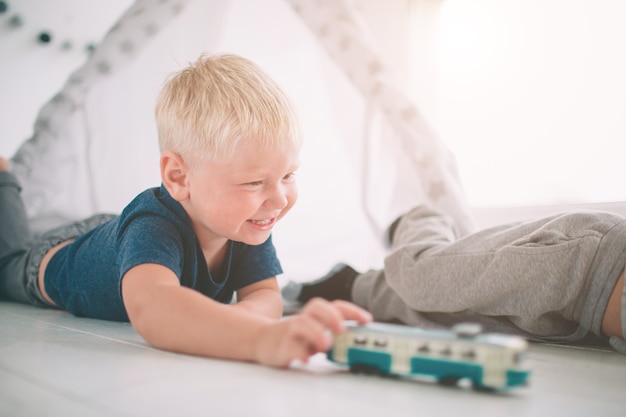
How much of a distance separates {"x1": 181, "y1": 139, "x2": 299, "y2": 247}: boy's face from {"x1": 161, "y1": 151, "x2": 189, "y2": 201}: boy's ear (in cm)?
1

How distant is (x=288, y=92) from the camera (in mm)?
1823

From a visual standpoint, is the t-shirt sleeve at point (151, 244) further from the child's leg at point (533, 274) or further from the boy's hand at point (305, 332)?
the child's leg at point (533, 274)

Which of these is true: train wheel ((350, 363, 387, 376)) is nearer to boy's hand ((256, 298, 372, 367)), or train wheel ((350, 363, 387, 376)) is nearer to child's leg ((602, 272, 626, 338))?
boy's hand ((256, 298, 372, 367))

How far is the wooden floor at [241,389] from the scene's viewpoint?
0.45 m

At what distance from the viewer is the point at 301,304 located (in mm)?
1326

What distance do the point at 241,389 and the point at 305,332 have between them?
0.24 ft

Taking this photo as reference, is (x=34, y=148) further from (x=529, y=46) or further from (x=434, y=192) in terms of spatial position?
(x=529, y=46)

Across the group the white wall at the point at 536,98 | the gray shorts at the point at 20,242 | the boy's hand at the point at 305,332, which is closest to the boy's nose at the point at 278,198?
the boy's hand at the point at 305,332

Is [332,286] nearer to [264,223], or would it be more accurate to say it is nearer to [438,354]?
[264,223]

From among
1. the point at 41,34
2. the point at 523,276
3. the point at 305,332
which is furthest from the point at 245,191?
the point at 41,34

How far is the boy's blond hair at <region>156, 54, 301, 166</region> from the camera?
2.54 feet

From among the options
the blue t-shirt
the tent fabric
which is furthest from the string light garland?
the blue t-shirt

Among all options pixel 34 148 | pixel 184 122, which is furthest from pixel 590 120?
pixel 34 148

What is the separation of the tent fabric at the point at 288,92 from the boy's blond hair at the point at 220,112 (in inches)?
33.3
